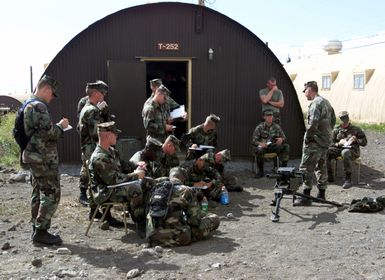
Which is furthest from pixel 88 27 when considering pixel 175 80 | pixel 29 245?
pixel 29 245

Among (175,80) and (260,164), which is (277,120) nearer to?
(260,164)

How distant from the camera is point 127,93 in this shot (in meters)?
9.94

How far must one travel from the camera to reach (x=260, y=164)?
938cm

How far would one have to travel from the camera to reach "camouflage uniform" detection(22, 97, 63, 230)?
4.98 m

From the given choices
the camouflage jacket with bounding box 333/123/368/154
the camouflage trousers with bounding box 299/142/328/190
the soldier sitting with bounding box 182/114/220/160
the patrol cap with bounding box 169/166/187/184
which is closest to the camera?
the patrol cap with bounding box 169/166/187/184

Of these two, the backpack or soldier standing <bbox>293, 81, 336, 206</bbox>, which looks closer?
the backpack

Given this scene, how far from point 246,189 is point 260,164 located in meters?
1.10

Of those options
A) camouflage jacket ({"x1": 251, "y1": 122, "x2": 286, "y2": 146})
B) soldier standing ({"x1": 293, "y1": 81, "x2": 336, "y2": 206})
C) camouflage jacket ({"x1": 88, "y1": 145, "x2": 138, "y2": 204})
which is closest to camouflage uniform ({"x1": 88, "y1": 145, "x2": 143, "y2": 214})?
camouflage jacket ({"x1": 88, "y1": 145, "x2": 138, "y2": 204})

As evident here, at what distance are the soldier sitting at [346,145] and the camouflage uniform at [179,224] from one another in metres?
4.04

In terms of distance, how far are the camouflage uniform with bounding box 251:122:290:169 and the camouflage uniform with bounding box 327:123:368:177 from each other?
2.77ft

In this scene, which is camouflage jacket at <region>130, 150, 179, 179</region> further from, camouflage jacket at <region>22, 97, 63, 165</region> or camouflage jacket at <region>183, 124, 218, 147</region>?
camouflage jacket at <region>183, 124, 218, 147</region>

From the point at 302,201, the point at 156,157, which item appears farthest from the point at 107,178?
the point at 302,201

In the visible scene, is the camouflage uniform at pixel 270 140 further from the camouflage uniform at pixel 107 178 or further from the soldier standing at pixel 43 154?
→ the soldier standing at pixel 43 154

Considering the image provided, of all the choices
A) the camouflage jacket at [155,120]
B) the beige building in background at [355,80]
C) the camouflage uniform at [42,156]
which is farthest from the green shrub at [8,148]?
the beige building in background at [355,80]
